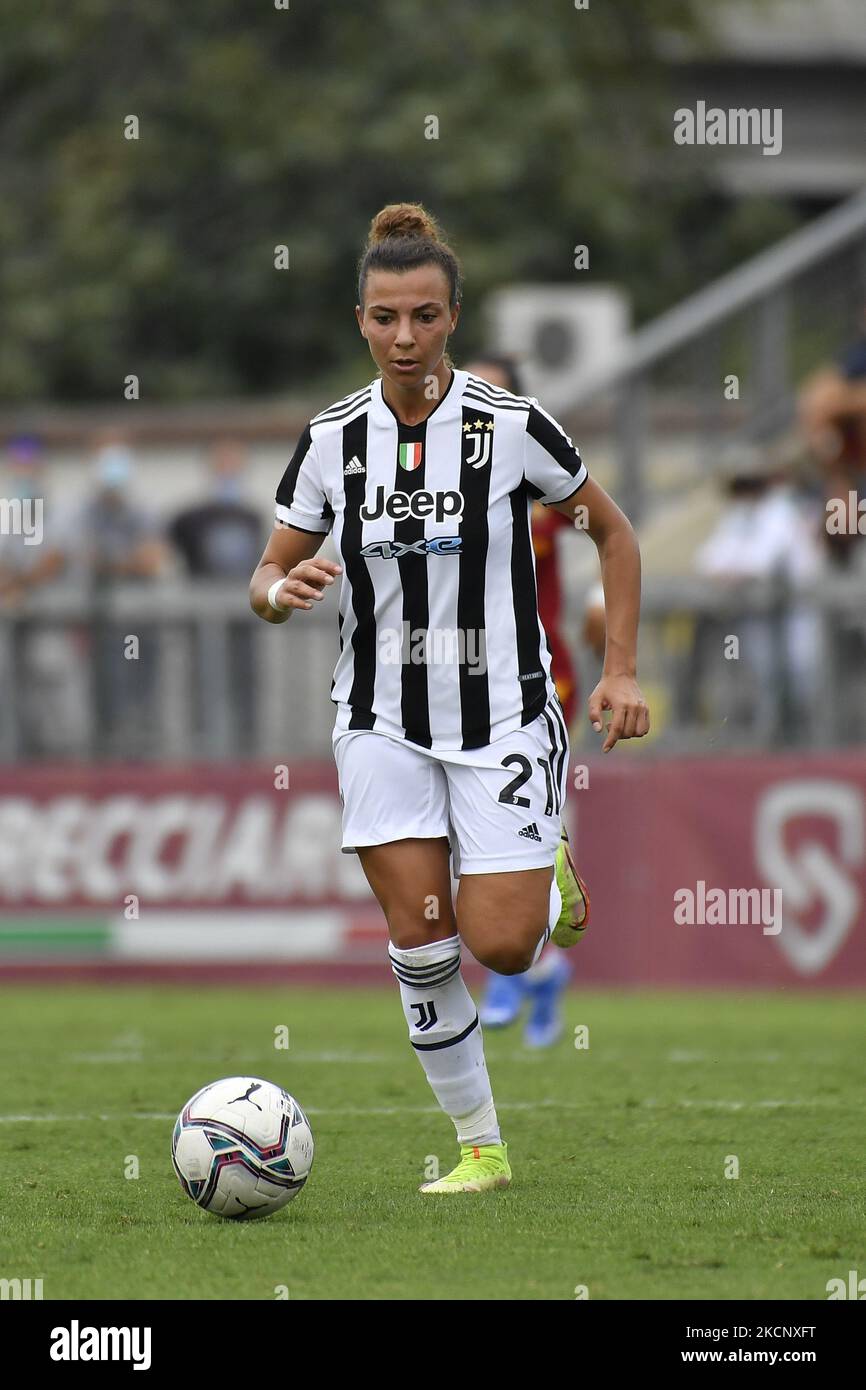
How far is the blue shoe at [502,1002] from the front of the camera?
959 centimetres

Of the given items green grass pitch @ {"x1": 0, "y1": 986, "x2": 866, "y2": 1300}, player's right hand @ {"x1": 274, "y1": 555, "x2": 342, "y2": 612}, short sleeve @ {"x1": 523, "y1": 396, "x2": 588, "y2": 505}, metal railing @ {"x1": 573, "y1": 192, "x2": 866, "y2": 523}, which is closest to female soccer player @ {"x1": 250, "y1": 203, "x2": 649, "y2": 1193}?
short sleeve @ {"x1": 523, "y1": 396, "x2": 588, "y2": 505}

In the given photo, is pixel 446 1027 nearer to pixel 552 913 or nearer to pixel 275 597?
pixel 552 913

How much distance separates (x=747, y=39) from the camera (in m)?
34.0

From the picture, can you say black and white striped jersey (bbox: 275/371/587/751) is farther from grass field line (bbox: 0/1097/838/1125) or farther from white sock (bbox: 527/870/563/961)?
grass field line (bbox: 0/1097/838/1125)

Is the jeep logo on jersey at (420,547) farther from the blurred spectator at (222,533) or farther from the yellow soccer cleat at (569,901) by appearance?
the blurred spectator at (222,533)

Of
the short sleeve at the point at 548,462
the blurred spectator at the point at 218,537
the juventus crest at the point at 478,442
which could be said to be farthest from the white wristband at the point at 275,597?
the blurred spectator at the point at 218,537

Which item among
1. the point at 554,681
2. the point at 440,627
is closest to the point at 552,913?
the point at 440,627

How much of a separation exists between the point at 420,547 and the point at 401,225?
0.85 meters

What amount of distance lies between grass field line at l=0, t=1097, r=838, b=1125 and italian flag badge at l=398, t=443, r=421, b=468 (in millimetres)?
2708

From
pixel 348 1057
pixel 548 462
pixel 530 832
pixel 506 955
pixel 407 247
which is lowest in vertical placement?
pixel 348 1057

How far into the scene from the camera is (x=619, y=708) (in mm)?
6234

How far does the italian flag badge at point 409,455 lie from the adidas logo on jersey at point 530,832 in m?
0.98

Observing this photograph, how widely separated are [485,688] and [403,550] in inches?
16.5
